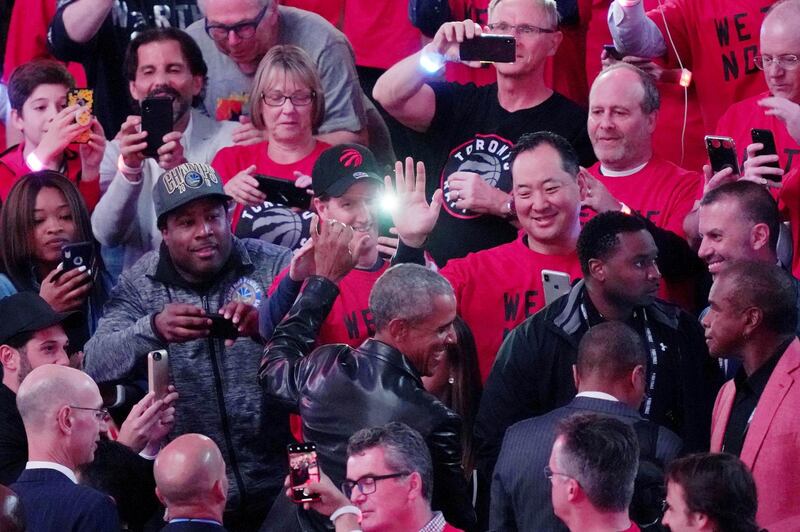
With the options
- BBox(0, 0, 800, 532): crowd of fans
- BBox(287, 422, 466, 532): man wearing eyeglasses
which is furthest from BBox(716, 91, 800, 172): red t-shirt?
BBox(287, 422, 466, 532): man wearing eyeglasses

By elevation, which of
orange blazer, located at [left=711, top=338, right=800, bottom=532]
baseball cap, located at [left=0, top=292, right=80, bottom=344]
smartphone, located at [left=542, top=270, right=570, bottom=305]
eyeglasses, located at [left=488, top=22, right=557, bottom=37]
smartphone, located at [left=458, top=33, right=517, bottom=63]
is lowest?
orange blazer, located at [left=711, top=338, right=800, bottom=532]

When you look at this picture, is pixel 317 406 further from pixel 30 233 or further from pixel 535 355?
pixel 30 233

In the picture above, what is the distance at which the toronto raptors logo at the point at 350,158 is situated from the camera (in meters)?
6.52

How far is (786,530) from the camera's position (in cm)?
514

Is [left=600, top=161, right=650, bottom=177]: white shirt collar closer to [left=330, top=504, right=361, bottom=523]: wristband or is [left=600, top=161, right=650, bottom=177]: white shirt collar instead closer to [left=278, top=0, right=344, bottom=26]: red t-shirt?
[left=278, top=0, right=344, bottom=26]: red t-shirt

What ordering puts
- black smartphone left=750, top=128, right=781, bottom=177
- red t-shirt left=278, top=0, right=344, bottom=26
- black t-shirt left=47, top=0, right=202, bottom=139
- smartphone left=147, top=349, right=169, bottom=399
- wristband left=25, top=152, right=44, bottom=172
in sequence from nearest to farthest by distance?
smartphone left=147, top=349, right=169, bottom=399 → black smartphone left=750, top=128, right=781, bottom=177 → wristband left=25, top=152, right=44, bottom=172 → black t-shirt left=47, top=0, right=202, bottom=139 → red t-shirt left=278, top=0, right=344, bottom=26

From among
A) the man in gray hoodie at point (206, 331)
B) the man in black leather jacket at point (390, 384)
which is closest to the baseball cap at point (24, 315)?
the man in gray hoodie at point (206, 331)

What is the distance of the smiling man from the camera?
5172mm

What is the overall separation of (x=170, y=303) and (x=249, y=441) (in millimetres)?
626

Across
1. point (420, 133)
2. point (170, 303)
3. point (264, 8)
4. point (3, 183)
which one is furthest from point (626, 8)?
point (3, 183)

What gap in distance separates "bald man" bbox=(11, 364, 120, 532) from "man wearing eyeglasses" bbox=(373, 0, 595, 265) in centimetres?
224

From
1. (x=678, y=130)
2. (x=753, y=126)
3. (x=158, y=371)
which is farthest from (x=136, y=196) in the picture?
(x=753, y=126)

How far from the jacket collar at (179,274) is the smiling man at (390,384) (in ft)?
3.24

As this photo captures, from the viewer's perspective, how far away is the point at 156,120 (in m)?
7.10
